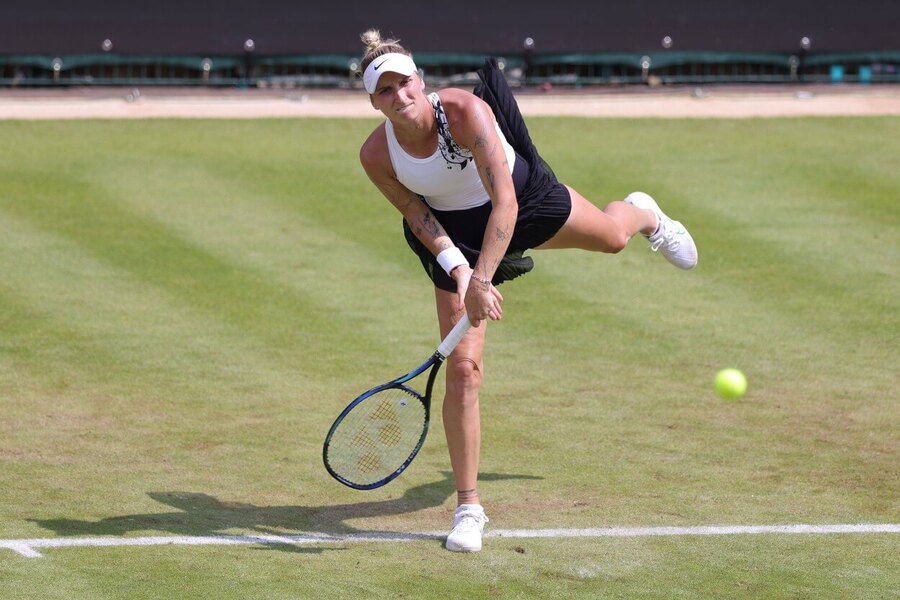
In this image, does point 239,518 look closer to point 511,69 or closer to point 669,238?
point 669,238

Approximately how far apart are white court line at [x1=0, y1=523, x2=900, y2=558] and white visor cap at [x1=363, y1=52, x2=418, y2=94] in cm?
216

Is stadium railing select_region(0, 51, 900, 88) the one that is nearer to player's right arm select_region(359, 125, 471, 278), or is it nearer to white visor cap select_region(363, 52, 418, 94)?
player's right arm select_region(359, 125, 471, 278)

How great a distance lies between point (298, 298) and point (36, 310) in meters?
2.01

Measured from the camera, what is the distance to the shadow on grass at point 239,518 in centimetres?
692

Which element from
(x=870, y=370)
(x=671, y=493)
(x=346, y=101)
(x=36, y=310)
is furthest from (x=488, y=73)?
(x=346, y=101)

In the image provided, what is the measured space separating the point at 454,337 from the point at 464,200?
72cm

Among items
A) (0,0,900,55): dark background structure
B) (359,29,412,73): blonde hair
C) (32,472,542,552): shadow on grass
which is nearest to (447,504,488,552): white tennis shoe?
(32,472,542,552): shadow on grass

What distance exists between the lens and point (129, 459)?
8031 millimetres

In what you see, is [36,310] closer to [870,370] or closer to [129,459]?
[129,459]

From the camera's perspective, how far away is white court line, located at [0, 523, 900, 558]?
670 cm

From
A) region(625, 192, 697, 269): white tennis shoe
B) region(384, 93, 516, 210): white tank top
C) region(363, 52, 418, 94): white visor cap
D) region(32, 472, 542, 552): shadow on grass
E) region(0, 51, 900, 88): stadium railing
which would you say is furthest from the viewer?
region(0, 51, 900, 88): stadium railing

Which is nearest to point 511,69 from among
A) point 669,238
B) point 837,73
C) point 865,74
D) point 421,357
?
point 837,73

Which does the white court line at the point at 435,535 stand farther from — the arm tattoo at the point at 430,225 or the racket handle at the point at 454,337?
the arm tattoo at the point at 430,225

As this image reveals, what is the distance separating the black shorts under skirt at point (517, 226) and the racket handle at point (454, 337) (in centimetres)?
29
